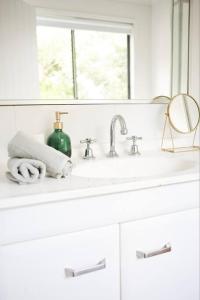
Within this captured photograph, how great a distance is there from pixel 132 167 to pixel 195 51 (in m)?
0.71

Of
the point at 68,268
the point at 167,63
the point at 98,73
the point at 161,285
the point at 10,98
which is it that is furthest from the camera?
the point at 167,63

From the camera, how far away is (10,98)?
1020mm

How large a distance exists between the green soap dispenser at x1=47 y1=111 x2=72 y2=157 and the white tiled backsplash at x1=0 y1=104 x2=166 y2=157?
7 cm

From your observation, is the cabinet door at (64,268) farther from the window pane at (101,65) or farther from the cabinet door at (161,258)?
the window pane at (101,65)

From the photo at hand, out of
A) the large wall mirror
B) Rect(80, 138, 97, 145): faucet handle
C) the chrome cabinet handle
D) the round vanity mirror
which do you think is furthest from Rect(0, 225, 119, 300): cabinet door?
the round vanity mirror

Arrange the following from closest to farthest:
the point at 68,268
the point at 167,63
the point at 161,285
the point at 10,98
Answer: the point at 68,268 → the point at 161,285 → the point at 10,98 → the point at 167,63

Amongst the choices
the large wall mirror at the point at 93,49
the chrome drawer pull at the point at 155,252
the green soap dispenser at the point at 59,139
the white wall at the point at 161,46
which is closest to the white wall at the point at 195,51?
the large wall mirror at the point at 93,49

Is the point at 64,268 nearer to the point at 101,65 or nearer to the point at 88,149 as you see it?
the point at 88,149

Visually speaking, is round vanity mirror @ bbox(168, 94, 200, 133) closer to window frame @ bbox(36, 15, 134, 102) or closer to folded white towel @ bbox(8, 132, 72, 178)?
window frame @ bbox(36, 15, 134, 102)

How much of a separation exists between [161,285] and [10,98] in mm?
872

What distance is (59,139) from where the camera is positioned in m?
1.00

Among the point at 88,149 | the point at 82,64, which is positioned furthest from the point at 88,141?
the point at 82,64

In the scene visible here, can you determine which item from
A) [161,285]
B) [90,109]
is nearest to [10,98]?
[90,109]

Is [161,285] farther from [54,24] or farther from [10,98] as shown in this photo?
[54,24]
